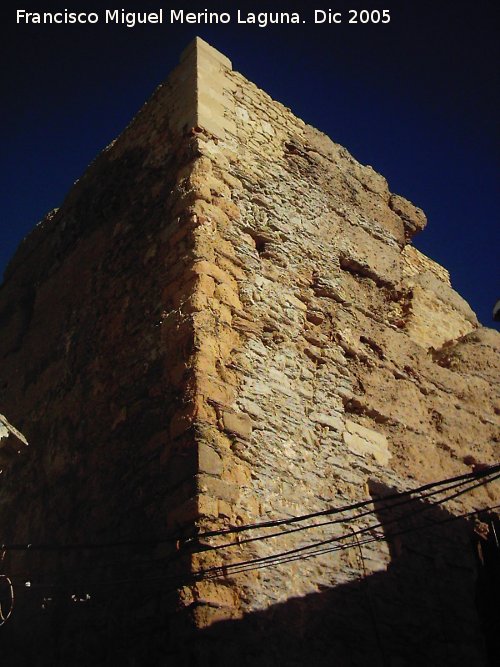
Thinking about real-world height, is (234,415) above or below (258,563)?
above

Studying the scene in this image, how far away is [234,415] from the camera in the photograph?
4.99 m

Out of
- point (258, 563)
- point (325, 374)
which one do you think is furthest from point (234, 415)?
point (325, 374)

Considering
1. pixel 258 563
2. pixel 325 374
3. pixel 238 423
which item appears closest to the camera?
pixel 258 563

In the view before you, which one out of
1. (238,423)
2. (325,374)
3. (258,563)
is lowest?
(258,563)

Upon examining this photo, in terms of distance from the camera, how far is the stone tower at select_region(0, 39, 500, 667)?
15.0 ft

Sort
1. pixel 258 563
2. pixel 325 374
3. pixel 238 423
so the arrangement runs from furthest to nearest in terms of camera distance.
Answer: pixel 325 374 < pixel 238 423 < pixel 258 563

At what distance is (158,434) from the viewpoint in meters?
4.96

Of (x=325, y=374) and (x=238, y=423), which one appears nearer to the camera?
(x=238, y=423)

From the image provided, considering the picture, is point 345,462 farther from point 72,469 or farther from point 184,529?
point 72,469

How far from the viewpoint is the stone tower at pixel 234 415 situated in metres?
4.56

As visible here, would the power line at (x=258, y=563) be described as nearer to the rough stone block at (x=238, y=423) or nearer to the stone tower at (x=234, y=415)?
the stone tower at (x=234, y=415)

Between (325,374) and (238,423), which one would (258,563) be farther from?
(325,374)

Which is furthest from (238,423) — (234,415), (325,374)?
(325,374)

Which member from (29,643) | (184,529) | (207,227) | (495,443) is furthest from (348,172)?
(29,643)
